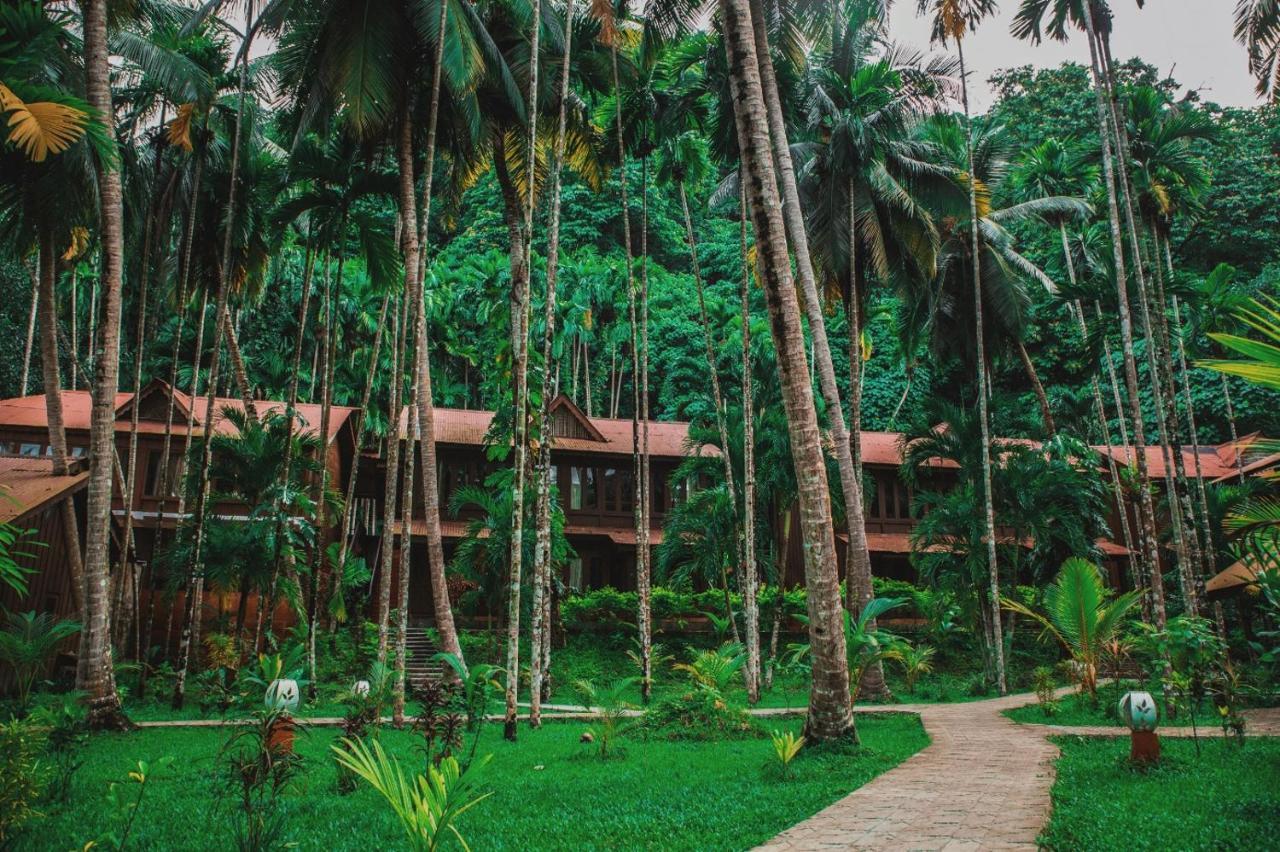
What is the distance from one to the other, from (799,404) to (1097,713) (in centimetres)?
885

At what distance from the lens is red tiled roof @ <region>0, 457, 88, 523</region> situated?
44.4ft

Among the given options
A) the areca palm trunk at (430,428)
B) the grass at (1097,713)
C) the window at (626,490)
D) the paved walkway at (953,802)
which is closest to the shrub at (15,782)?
the paved walkway at (953,802)

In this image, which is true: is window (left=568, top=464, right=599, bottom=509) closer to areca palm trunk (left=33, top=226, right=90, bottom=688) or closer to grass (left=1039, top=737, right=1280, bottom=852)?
areca palm trunk (left=33, top=226, right=90, bottom=688)

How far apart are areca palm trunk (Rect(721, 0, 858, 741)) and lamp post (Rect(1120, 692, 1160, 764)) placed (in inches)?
98.4

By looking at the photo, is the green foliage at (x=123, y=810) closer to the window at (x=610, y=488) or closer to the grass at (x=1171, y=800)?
the grass at (x=1171, y=800)

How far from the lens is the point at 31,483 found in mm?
14898

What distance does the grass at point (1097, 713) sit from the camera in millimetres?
12320

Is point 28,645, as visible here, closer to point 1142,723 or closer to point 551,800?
point 551,800

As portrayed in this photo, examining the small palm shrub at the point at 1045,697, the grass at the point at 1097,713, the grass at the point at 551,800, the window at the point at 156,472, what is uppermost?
the window at the point at 156,472

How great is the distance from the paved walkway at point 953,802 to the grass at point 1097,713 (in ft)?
4.47

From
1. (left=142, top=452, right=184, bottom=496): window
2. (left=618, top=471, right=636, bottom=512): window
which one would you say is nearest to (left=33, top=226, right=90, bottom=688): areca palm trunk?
(left=142, top=452, right=184, bottom=496): window

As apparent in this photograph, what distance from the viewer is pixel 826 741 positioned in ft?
27.9

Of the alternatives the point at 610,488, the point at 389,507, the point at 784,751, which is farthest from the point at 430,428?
the point at 610,488

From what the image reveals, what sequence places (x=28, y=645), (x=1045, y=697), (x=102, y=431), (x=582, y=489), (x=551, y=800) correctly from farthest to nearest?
1. (x=582, y=489)
2. (x=1045, y=697)
3. (x=28, y=645)
4. (x=102, y=431)
5. (x=551, y=800)
